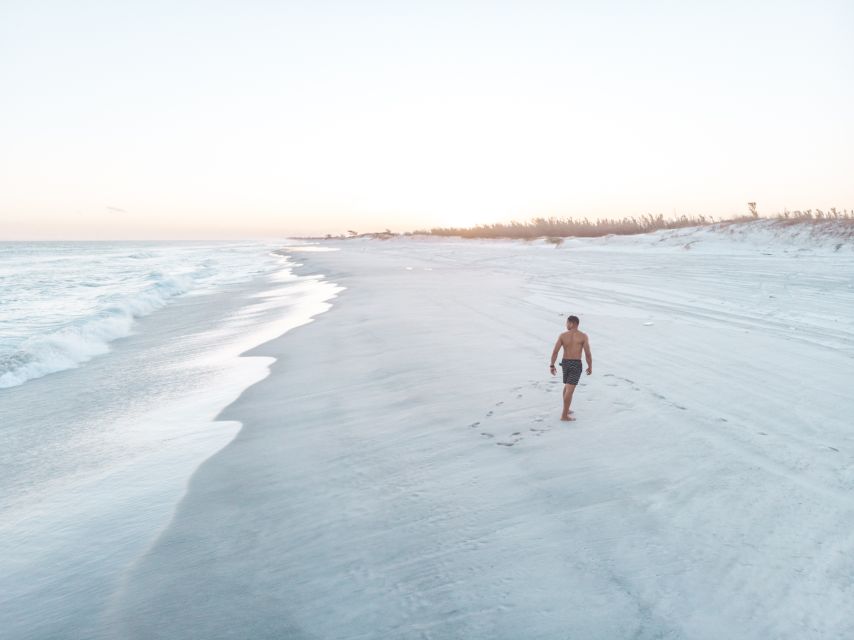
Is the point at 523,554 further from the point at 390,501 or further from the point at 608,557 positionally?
the point at 390,501

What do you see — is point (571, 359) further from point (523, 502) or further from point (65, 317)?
point (65, 317)

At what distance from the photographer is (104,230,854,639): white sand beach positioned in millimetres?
→ 2461

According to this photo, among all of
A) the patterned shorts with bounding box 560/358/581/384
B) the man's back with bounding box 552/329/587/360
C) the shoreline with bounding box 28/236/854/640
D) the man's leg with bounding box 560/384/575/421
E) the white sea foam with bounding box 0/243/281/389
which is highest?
the man's back with bounding box 552/329/587/360

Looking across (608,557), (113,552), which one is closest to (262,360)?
(113,552)

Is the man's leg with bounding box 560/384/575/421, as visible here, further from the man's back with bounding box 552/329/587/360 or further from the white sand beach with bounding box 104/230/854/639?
the man's back with bounding box 552/329/587/360

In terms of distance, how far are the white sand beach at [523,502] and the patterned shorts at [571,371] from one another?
0.41 meters

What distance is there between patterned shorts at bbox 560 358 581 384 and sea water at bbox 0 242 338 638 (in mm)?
3245

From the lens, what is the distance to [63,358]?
8859mm

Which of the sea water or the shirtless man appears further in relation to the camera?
the shirtless man

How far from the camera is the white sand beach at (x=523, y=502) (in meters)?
2.46

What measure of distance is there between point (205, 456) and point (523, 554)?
3.00 meters

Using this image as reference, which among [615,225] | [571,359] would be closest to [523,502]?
[571,359]

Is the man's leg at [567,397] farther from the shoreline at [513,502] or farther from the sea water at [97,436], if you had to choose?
the sea water at [97,436]

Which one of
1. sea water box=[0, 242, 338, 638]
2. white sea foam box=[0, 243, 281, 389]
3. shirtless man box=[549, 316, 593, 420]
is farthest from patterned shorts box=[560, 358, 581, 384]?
white sea foam box=[0, 243, 281, 389]
